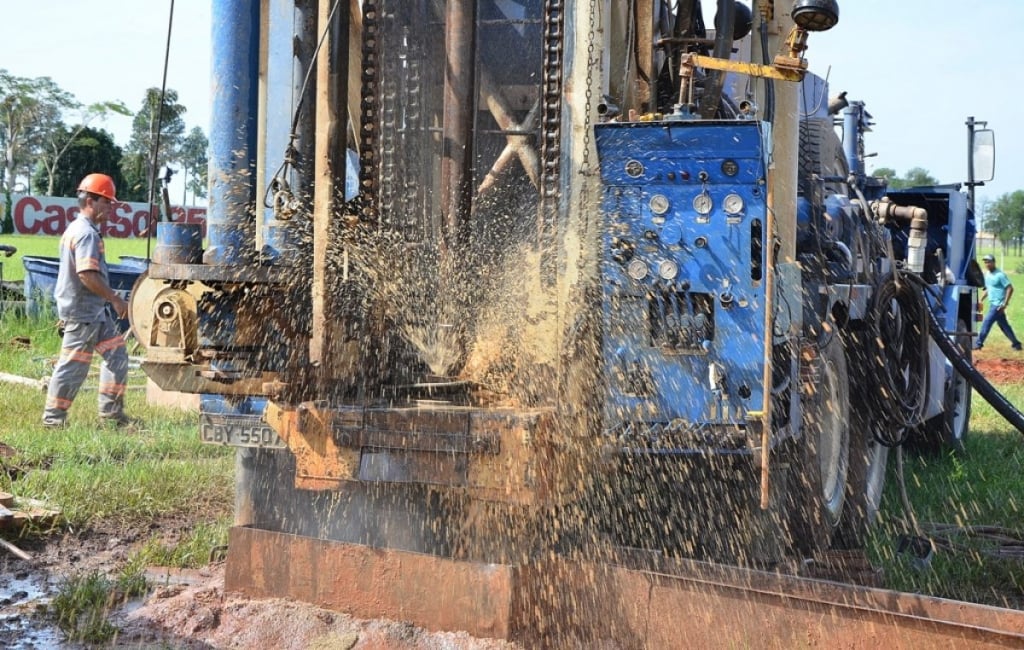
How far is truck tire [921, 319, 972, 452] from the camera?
8.00 meters

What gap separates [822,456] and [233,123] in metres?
3.03

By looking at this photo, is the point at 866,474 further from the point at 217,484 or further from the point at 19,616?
the point at 19,616

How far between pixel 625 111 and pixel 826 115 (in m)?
3.40

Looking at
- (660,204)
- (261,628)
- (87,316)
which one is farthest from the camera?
(87,316)

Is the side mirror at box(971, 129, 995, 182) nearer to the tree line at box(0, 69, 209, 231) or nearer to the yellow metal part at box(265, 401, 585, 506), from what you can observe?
the yellow metal part at box(265, 401, 585, 506)

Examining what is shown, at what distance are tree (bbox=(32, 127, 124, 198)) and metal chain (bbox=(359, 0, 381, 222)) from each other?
51358mm

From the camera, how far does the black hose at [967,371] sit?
21.3 ft

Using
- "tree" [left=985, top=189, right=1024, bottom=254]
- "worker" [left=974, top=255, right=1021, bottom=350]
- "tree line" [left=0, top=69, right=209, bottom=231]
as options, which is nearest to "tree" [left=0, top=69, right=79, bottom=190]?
"tree line" [left=0, top=69, right=209, bottom=231]

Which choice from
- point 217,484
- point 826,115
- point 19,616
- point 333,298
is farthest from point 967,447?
point 19,616

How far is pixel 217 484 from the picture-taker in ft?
20.4

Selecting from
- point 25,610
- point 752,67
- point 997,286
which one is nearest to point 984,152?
point 752,67

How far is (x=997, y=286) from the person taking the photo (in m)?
18.5

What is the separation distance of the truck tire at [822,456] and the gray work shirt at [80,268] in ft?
16.8

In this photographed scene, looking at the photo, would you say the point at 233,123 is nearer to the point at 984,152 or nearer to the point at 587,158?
the point at 587,158
